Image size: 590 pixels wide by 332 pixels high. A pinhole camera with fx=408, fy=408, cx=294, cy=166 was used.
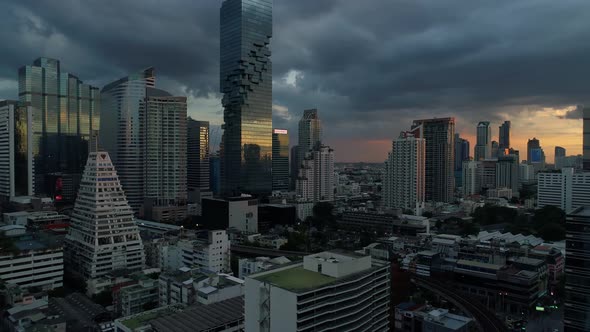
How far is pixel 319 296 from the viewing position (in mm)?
12922

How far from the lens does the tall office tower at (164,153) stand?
55.9m

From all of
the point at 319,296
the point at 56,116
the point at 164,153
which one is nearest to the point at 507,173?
the point at 164,153

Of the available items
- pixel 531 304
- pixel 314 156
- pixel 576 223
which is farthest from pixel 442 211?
pixel 576 223

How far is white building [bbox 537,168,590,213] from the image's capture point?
53.4 m

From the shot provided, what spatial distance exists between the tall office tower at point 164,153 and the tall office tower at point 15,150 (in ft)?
51.6

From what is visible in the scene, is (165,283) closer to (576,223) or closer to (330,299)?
(330,299)

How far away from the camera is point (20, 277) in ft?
83.1

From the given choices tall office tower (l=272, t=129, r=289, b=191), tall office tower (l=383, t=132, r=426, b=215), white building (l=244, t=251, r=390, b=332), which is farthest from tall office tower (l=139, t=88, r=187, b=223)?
white building (l=244, t=251, r=390, b=332)

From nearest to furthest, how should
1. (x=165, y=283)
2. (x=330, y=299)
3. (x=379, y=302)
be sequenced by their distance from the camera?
(x=330, y=299) → (x=379, y=302) → (x=165, y=283)

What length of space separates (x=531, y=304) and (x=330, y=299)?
17.8 meters

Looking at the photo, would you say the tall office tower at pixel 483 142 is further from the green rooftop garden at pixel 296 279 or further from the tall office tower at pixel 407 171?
the green rooftop garden at pixel 296 279

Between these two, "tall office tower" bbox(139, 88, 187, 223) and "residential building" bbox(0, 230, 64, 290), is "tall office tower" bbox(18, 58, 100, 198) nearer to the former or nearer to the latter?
"tall office tower" bbox(139, 88, 187, 223)

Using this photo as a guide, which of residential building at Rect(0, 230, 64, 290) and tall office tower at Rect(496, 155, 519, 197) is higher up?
tall office tower at Rect(496, 155, 519, 197)

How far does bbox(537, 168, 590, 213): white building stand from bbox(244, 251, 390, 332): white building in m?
48.0
